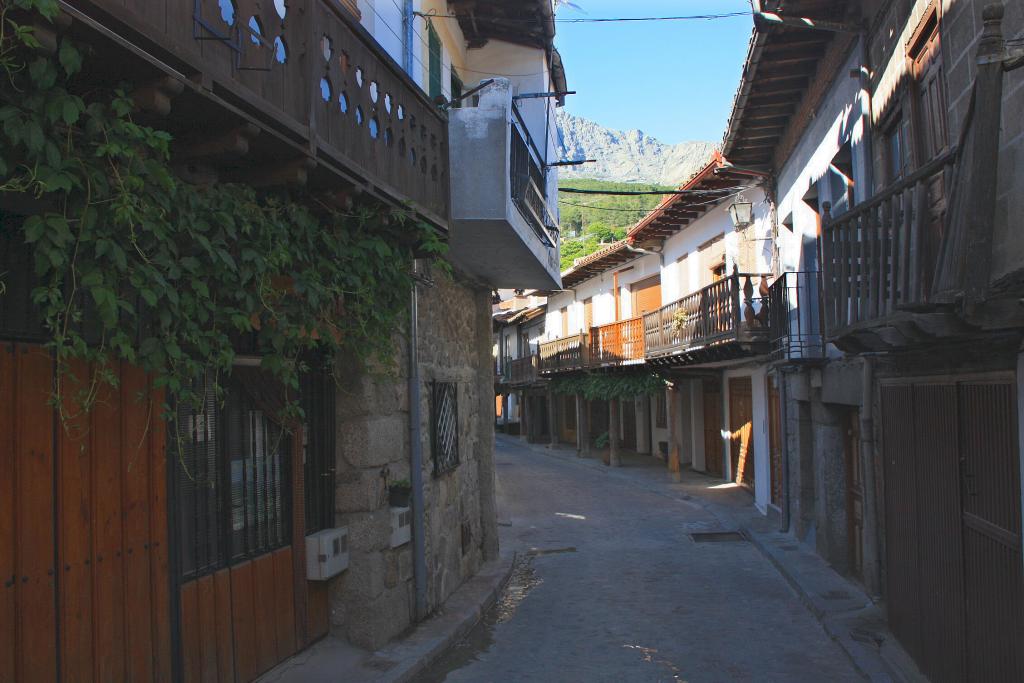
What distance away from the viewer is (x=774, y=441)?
1417 centimetres

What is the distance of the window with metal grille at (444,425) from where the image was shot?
7.99 m

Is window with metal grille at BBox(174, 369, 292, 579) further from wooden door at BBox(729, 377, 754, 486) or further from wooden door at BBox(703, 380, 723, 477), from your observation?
wooden door at BBox(703, 380, 723, 477)

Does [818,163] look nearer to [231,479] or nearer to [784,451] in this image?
[784,451]

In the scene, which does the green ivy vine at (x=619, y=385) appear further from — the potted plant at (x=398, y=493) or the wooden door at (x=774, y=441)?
the potted plant at (x=398, y=493)

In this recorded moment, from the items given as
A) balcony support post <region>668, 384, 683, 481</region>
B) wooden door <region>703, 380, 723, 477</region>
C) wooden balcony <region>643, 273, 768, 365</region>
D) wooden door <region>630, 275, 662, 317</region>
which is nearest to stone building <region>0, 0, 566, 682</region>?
wooden balcony <region>643, 273, 768, 365</region>

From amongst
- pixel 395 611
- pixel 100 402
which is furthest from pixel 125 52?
pixel 395 611

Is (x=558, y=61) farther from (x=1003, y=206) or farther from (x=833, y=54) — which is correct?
(x=1003, y=206)

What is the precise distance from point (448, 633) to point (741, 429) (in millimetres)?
Result: 12301

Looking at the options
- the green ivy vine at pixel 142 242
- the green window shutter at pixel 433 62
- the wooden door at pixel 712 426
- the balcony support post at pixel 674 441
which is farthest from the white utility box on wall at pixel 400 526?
the wooden door at pixel 712 426

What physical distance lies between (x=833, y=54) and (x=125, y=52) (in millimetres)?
8262

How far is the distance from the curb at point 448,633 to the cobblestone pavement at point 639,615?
88 mm

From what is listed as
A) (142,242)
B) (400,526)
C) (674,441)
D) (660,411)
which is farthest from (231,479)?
(660,411)

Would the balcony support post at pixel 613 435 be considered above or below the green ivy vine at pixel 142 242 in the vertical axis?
below

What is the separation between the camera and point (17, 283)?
140 inches
